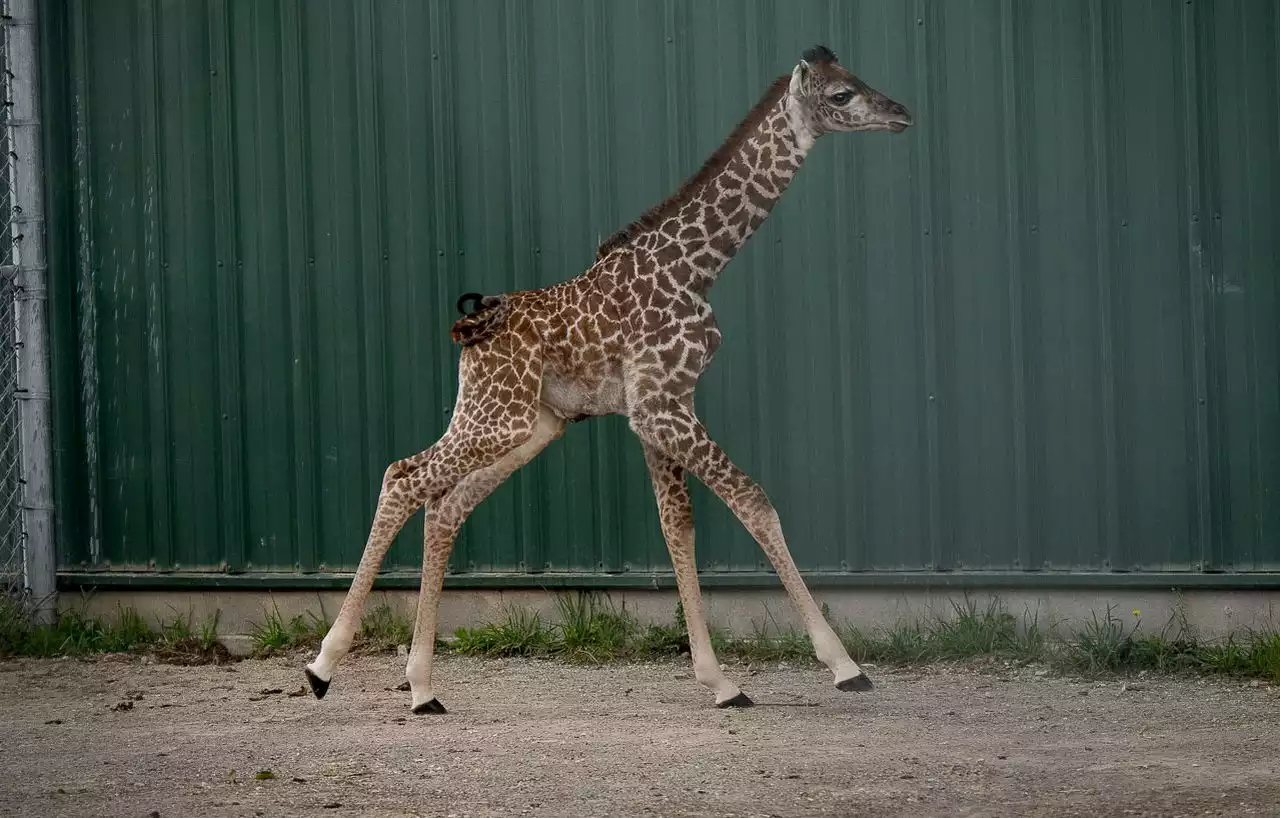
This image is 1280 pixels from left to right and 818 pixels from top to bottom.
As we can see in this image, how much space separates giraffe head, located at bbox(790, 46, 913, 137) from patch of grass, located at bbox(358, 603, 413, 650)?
329 centimetres

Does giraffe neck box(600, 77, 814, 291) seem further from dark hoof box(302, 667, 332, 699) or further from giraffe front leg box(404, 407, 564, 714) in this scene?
dark hoof box(302, 667, 332, 699)

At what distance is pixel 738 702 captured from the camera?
6117 millimetres

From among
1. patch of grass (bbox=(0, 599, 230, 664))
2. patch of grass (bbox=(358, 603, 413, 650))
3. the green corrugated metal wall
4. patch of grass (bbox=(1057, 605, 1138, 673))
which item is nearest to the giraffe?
the green corrugated metal wall

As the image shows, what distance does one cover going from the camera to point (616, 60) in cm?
754

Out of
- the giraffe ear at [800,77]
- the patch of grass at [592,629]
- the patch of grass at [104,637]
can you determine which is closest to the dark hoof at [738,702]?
the patch of grass at [592,629]

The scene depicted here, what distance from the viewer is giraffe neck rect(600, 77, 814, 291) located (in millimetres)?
6305

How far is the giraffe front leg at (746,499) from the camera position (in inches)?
→ 233

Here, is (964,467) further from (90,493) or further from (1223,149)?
(90,493)

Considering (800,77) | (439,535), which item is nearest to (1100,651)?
(800,77)

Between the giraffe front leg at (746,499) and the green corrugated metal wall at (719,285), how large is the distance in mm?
1339

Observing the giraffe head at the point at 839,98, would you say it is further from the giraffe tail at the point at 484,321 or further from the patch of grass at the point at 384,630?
the patch of grass at the point at 384,630

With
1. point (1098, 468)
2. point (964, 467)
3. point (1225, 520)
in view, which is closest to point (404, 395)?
point (964, 467)

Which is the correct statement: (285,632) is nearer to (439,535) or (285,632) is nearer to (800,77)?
(439,535)

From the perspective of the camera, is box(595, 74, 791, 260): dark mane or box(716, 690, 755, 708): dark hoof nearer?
box(716, 690, 755, 708): dark hoof
